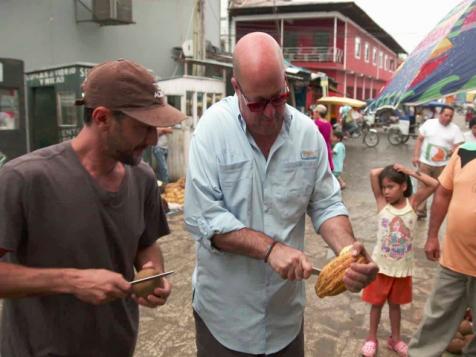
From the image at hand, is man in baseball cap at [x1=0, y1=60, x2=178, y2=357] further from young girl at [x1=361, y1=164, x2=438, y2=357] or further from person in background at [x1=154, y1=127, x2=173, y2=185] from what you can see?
person in background at [x1=154, y1=127, x2=173, y2=185]

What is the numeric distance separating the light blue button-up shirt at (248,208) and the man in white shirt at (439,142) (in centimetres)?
612

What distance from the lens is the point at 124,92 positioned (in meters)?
1.82

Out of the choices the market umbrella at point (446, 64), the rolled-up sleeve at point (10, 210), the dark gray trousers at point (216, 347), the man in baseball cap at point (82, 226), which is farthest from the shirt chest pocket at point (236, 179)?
the market umbrella at point (446, 64)

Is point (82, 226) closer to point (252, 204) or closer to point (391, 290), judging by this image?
point (252, 204)

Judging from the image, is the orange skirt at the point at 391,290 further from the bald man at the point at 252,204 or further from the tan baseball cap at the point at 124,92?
the tan baseball cap at the point at 124,92

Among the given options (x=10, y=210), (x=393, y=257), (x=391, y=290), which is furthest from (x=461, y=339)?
(x=10, y=210)

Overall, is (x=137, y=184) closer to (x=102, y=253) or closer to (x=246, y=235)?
(x=102, y=253)

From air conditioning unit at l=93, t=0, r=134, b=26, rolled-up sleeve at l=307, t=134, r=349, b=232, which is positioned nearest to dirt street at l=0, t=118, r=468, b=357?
rolled-up sleeve at l=307, t=134, r=349, b=232

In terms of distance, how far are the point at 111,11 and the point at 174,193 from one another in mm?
4177

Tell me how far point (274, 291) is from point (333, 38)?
31.7 m

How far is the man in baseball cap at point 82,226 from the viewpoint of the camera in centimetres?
164

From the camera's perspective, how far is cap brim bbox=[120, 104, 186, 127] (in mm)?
1827

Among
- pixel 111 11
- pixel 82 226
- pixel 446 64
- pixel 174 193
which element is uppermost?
pixel 111 11

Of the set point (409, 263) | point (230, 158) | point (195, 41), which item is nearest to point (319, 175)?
point (230, 158)
